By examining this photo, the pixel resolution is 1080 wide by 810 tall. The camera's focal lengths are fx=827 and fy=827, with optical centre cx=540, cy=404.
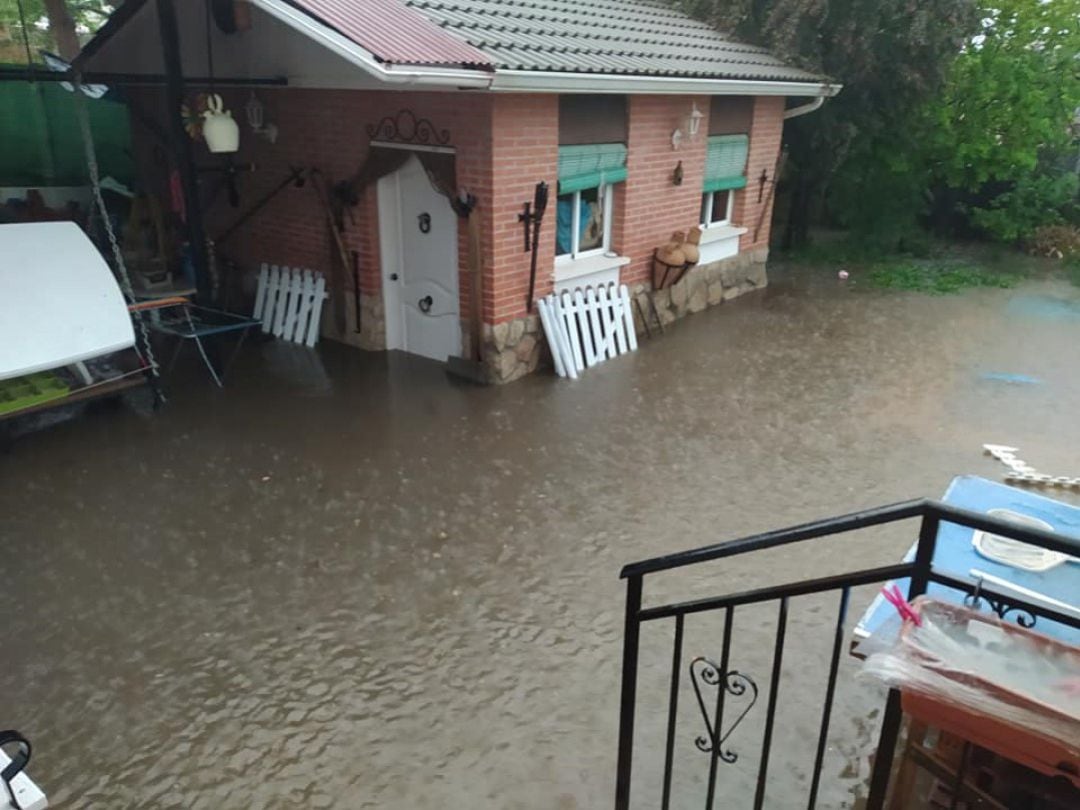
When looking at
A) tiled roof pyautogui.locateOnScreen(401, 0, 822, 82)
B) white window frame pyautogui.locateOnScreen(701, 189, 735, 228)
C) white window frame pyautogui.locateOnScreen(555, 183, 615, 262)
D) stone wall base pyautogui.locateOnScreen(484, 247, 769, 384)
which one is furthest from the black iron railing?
white window frame pyautogui.locateOnScreen(701, 189, 735, 228)

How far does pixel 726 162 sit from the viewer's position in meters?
9.97

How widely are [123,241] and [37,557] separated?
6.16m

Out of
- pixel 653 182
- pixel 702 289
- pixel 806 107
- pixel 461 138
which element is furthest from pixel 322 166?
pixel 806 107

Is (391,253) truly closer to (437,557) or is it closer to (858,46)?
(437,557)

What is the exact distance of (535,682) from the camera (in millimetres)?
3805

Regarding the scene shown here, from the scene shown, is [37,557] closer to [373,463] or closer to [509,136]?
[373,463]

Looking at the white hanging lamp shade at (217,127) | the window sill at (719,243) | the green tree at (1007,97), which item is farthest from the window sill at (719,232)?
the white hanging lamp shade at (217,127)

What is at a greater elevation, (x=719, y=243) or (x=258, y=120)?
(x=258, y=120)

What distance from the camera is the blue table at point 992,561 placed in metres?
3.04

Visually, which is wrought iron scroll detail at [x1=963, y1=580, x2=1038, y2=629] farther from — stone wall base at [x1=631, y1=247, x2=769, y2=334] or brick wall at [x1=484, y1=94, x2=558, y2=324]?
stone wall base at [x1=631, y1=247, x2=769, y2=334]

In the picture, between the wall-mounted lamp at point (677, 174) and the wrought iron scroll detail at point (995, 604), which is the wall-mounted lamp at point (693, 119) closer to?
the wall-mounted lamp at point (677, 174)

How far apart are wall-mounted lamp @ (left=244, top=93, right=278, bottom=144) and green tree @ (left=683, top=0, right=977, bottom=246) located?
6425 millimetres

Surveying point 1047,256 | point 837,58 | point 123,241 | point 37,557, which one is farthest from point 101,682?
point 1047,256

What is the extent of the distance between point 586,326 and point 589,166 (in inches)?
59.7
